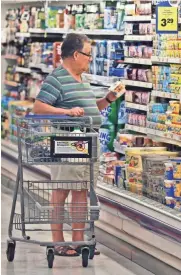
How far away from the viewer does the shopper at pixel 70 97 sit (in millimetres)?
6797

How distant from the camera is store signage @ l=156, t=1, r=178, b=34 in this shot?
7129 mm

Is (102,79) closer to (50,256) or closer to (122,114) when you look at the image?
(122,114)

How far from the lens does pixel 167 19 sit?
23.6 feet

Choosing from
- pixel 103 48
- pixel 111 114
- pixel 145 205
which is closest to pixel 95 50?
pixel 103 48

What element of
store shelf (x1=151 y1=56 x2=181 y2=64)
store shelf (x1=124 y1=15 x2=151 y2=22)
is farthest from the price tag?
store shelf (x1=124 y1=15 x2=151 y2=22)

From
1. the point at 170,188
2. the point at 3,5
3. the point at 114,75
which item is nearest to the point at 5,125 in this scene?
the point at 3,5

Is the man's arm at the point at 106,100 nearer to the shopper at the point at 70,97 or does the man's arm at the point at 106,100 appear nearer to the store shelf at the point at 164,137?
the shopper at the point at 70,97

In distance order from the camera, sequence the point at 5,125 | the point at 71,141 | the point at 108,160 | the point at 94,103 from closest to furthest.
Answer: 1. the point at 71,141
2. the point at 94,103
3. the point at 108,160
4. the point at 5,125

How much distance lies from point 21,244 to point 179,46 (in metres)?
2.03

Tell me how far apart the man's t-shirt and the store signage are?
81cm

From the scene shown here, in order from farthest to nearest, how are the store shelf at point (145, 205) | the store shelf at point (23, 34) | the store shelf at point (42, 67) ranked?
the store shelf at point (23, 34) → the store shelf at point (42, 67) → the store shelf at point (145, 205)

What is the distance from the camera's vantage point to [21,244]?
7.73m

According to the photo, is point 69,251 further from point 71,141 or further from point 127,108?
point 127,108

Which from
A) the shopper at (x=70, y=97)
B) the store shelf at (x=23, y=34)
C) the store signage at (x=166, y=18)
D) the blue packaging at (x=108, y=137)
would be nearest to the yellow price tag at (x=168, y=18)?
the store signage at (x=166, y=18)
